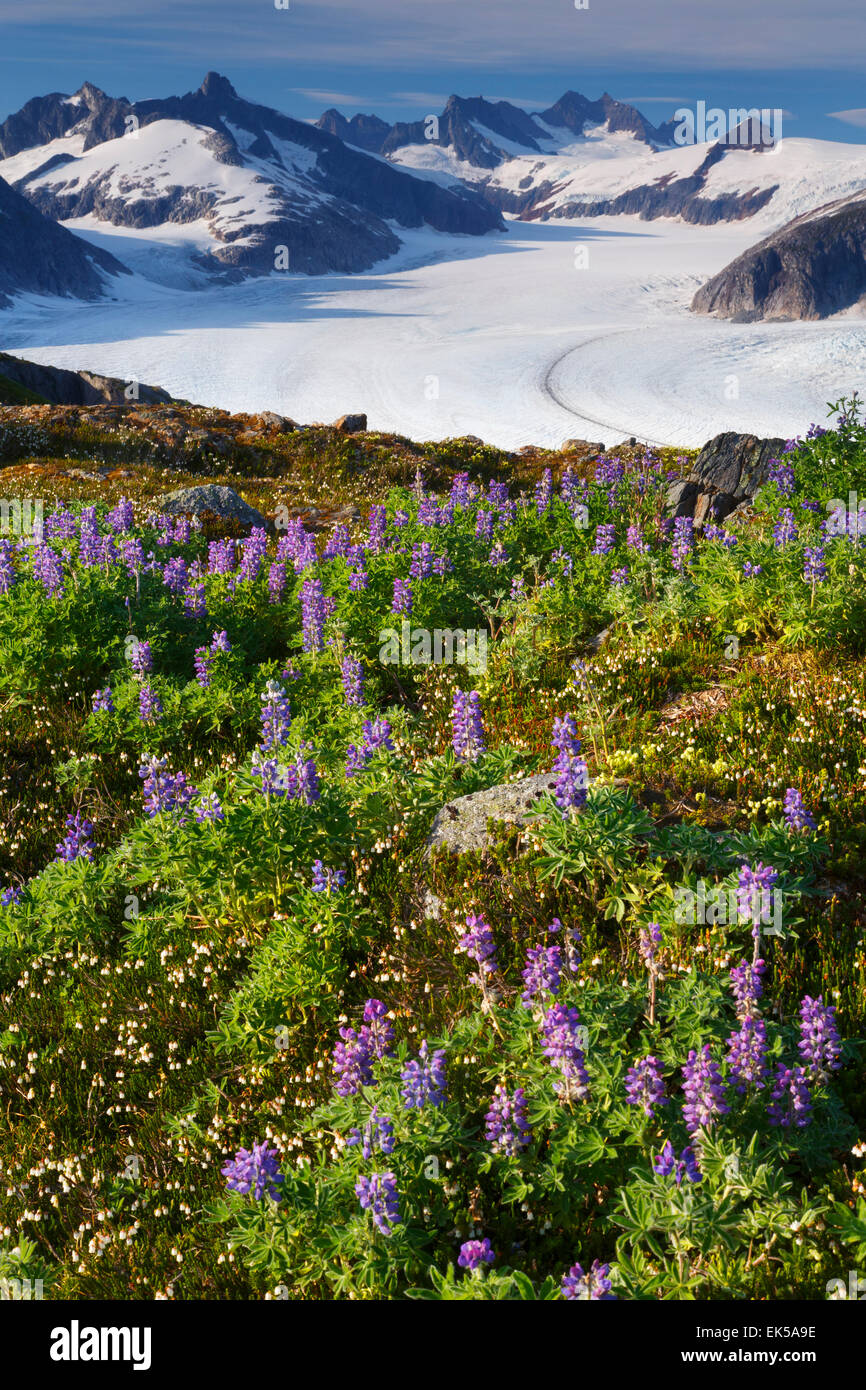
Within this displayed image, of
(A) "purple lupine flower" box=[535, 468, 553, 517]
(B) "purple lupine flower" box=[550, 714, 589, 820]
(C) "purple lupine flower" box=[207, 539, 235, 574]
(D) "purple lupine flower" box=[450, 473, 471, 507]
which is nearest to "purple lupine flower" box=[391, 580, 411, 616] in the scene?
(C) "purple lupine flower" box=[207, 539, 235, 574]

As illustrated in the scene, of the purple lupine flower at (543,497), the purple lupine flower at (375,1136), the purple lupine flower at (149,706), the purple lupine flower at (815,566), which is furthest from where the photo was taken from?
the purple lupine flower at (543,497)

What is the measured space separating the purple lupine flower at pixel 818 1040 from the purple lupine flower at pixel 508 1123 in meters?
1.15

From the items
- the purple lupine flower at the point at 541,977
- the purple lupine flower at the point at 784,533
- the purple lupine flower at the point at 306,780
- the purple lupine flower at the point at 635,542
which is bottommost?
the purple lupine flower at the point at 541,977

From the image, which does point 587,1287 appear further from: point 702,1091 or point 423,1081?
point 423,1081

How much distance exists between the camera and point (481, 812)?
549 centimetres

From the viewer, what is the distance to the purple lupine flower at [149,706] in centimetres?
750

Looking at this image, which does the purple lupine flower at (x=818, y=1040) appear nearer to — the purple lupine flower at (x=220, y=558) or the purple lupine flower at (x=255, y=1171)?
the purple lupine flower at (x=255, y=1171)

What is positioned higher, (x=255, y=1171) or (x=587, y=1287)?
(x=255, y=1171)

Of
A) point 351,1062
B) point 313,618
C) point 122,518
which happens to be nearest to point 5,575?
point 122,518

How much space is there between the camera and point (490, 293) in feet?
591

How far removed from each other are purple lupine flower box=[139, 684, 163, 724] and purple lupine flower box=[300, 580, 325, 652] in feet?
4.97

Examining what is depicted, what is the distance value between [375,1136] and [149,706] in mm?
5083

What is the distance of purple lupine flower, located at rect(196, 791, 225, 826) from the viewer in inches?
189

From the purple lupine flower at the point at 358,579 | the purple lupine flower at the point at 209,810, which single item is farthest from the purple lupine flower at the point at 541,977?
the purple lupine flower at the point at 358,579
